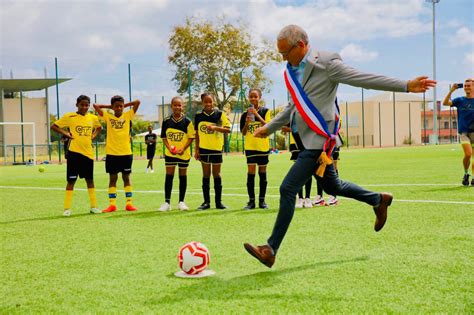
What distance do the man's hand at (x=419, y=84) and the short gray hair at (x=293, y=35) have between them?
97cm

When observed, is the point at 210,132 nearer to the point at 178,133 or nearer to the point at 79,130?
the point at 178,133

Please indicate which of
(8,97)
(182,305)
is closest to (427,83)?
(182,305)

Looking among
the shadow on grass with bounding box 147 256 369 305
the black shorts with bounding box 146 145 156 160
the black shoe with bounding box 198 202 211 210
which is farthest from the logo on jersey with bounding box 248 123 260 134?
the black shorts with bounding box 146 145 156 160

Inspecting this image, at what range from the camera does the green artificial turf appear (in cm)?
402

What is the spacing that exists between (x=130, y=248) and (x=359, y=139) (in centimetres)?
6424

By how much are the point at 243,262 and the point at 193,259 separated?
2.24ft

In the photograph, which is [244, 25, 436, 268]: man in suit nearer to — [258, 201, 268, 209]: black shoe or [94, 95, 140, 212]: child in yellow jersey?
[258, 201, 268, 209]: black shoe

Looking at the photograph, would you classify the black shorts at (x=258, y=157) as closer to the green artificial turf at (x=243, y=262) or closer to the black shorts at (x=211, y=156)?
the black shorts at (x=211, y=156)

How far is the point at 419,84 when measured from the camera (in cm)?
454

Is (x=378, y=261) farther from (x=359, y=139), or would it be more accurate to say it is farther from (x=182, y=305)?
(x=359, y=139)

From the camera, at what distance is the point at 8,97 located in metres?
42.4

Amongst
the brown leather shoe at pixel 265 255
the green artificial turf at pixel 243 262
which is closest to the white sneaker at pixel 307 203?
the green artificial turf at pixel 243 262

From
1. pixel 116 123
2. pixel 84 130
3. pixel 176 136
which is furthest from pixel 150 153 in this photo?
pixel 84 130

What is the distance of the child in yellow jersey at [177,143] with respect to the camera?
10.0 m
